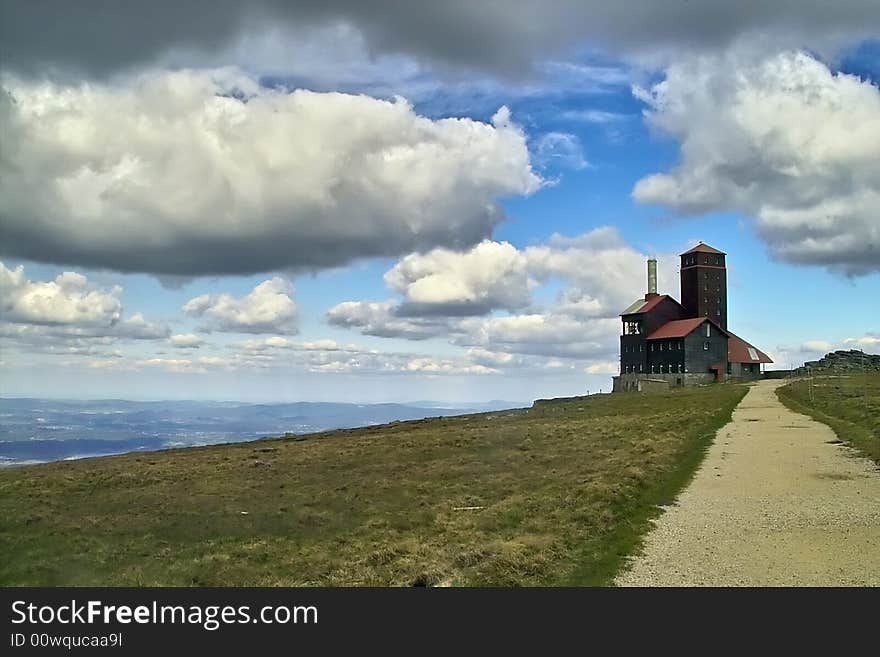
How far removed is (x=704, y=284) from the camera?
107750mm

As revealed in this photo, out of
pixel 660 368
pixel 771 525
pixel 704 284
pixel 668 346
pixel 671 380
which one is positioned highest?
pixel 704 284

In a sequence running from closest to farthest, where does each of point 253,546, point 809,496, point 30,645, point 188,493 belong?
point 30,645 → point 809,496 → point 253,546 → point 188,493

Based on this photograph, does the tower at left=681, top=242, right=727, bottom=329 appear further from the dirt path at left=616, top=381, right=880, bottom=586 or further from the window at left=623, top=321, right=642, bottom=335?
the dirt path at left=616, top=381, right=880, bottom=586

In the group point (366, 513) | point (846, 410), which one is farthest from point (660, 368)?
point (366, 513)

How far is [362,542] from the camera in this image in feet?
64.2

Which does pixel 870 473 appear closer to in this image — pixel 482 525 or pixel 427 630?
pixel 482 525

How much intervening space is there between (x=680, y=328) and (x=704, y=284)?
1149cm

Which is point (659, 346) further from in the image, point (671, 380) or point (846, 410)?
point (846, 410)

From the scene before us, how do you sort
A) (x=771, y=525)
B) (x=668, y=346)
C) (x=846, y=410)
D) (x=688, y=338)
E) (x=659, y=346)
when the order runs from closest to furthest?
(x=771, y=525) → (x=846, y=410) → (x=688, y=338) → (x=668, y=346) → (x=659, y=346)

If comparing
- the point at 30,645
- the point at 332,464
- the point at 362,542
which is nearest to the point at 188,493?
the point at 332,464

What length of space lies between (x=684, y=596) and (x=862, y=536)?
18.5 feet

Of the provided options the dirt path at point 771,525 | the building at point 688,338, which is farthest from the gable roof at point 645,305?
the dirt path at point 771,525

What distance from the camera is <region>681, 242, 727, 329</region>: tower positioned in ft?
353

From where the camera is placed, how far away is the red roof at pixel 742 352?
104 m
